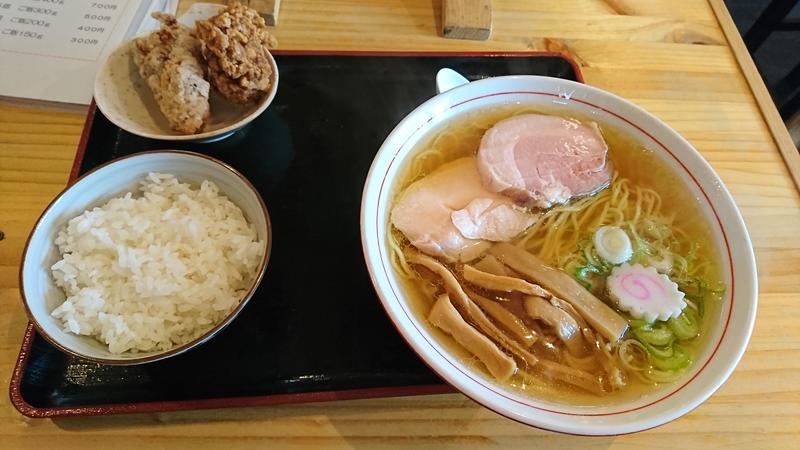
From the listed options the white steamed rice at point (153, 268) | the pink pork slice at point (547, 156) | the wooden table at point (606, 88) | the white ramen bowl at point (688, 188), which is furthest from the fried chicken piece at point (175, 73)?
the pink pork slice at point (547, 156)

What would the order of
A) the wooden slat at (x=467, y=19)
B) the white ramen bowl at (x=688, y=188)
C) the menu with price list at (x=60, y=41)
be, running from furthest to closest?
the wooden slat at (x=467, y=19) < the menu with price list at (x=60, y=41) < the white ramen bowl at (x=688, y=188)

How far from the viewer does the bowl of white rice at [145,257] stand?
3.77ft

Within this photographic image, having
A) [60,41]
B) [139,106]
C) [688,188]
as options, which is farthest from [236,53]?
[688,188]

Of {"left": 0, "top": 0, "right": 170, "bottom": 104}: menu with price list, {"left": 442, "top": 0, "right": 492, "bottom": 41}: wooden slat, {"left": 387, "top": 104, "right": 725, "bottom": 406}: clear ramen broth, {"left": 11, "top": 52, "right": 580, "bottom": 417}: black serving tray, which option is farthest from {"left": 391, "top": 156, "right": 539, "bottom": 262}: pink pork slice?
{"left": 0, "top": 0, "right": 170, "bottom": 104}: menu with price list

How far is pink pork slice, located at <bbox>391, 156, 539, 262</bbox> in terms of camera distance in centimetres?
133

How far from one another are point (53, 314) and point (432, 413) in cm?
88

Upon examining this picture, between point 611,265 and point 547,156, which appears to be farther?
point 547,156

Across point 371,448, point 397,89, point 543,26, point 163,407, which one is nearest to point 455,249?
point 371,448

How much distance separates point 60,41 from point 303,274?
1215 mm

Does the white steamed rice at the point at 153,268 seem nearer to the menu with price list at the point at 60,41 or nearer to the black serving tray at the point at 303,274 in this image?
the black serving tray at the point at 303,274

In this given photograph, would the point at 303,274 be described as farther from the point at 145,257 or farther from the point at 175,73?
the point at 175,73

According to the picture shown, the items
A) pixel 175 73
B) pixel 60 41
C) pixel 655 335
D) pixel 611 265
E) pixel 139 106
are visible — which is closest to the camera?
pixel 655 335

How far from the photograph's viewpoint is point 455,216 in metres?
1.33

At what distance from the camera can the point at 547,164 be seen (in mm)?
1441
